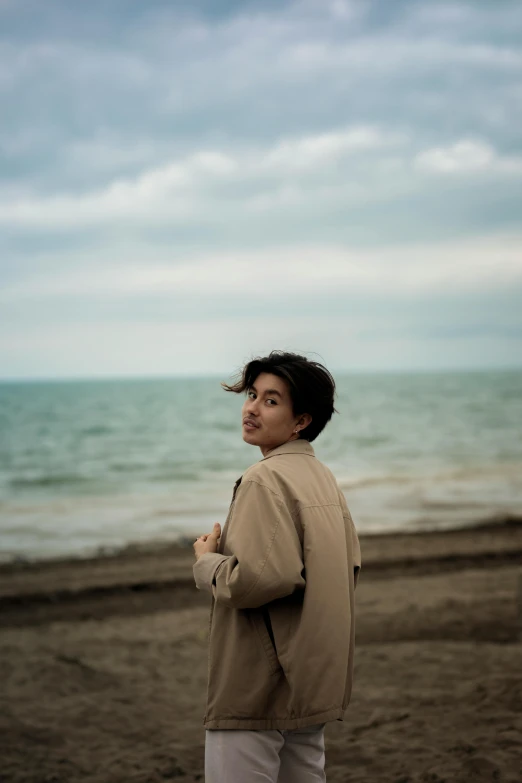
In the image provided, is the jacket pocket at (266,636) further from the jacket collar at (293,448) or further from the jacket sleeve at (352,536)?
the jacket collar at (293,448)

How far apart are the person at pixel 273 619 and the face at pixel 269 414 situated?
0.14 meters

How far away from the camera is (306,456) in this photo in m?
2.47

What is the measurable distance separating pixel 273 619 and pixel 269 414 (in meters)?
0.61

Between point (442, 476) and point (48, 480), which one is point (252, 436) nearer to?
point (442, 476)

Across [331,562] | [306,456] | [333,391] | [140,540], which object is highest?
[333,391]

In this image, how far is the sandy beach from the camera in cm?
438

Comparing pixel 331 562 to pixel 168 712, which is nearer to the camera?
pixel 331 562

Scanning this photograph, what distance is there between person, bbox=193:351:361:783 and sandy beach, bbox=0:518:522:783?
2203 millimetres

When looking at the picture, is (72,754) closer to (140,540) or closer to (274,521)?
(274,521)

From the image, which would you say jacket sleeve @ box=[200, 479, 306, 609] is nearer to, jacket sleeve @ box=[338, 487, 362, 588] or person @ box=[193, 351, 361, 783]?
person @ box=[193, 351, 361, 783]

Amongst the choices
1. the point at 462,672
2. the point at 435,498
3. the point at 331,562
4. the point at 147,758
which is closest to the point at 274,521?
the point at 331,562

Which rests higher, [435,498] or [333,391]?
[333,391]

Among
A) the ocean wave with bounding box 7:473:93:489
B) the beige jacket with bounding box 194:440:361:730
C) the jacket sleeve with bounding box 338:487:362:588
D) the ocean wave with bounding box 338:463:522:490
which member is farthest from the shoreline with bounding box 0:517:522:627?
the ocean wave with bounding box 7:473:93:489

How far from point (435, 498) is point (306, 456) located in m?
14.4
